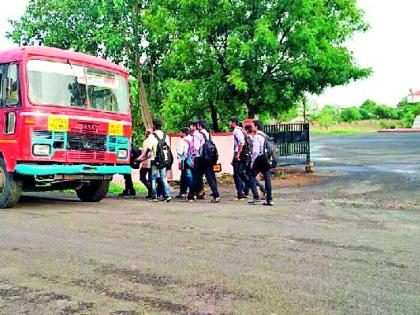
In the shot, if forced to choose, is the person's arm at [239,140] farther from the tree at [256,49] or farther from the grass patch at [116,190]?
the tree at [256,49]

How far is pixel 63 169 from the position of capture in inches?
430

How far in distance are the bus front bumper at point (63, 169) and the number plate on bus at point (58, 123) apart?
0.69m

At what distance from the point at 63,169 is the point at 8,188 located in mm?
1161

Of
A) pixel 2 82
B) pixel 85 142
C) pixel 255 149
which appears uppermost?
pixel 2 82

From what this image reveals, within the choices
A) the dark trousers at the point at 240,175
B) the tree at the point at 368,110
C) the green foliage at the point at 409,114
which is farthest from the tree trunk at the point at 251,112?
the tree at the point at 368,110

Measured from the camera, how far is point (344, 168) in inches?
913

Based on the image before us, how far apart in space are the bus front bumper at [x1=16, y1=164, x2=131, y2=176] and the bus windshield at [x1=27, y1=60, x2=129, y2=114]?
1.15m

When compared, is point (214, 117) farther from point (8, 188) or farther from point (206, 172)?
point (8, 188)

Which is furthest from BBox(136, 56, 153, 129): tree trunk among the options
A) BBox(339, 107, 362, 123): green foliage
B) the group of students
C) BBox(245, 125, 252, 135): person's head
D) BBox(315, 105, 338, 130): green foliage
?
BBox(339, 107, 362, 123): green foliage

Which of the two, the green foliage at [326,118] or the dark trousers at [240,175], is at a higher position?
the green foliage at [326,118]

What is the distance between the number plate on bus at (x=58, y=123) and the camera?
10748 mm

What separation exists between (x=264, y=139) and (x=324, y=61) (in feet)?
27.4

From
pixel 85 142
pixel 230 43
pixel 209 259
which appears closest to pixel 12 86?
pixel 85 142

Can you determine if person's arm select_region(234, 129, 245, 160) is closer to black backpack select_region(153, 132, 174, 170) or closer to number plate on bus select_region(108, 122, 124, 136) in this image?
black backpack select_region(153, 132, 174, 170)
